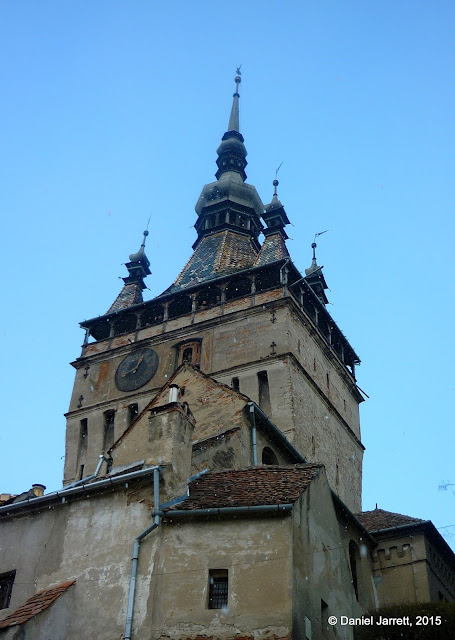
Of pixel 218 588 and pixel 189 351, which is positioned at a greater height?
pixel 189 351

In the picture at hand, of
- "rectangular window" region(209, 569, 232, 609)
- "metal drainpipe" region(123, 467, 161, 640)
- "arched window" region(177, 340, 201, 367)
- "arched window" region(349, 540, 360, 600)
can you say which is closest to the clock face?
"arched window" region(177, 340, 201, 367)

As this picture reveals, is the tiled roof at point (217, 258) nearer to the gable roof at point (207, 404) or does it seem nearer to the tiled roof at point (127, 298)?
the tiled roof at point (127, 298)

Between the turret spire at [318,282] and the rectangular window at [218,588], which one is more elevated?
the turret spire at [318,282]

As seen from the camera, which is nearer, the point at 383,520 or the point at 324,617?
the point at 324,617

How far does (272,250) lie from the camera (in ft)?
144

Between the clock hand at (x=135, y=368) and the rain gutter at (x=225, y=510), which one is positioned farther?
the clock hand at (x=135, y=368)

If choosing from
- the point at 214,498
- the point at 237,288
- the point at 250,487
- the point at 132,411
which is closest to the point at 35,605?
the point at 214,498

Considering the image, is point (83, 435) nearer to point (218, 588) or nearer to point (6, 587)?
point (6, 587)

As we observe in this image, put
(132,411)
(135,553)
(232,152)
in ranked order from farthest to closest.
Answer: (232,152)
(132,411)
(135,553)

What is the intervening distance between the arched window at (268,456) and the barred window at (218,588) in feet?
32.3

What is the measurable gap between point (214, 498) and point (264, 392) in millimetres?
19385

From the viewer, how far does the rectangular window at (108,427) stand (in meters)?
38.7

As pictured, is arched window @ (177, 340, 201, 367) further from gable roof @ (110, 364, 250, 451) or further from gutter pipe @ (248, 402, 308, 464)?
gutter pipe @ (248, 402, 308, 464)

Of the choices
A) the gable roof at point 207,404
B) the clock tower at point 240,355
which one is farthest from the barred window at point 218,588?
the clock tower at point 240,355
